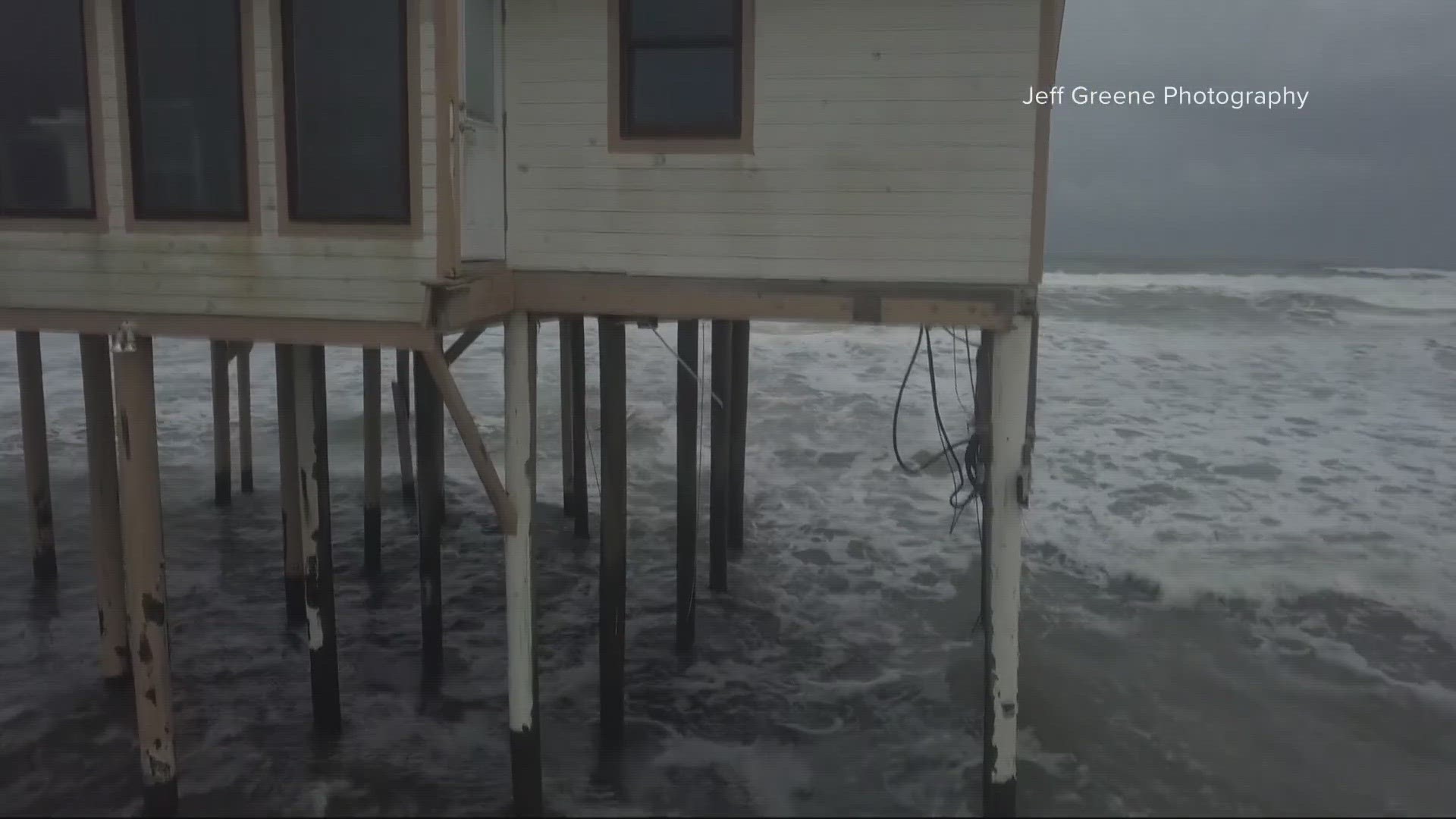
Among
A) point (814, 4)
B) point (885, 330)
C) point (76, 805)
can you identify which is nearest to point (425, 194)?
point (814, 4)

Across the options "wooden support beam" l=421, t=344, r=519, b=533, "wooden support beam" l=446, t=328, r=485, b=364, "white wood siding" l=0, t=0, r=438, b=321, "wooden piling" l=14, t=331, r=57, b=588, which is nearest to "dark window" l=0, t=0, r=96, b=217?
"white wood siding" l=0, t=0, r=438, b=321

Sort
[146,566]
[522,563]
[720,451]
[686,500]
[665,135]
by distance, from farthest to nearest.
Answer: [720,451] → [686,500] → [522,563] → [146,566] → [665,135]

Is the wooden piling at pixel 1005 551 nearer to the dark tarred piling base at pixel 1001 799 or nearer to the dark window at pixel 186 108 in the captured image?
the dark tarred piling base at pixel 1001 799

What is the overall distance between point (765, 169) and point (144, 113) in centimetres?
393

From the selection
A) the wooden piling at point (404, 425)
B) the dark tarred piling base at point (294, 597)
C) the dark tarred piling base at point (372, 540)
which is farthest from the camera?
the wooden piling at point (404, 425)

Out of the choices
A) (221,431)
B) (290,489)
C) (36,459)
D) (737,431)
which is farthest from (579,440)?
(36,459)

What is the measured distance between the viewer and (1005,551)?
7.24m

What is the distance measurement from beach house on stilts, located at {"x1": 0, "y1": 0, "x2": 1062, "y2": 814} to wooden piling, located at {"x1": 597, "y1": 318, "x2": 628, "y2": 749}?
0.78 metres

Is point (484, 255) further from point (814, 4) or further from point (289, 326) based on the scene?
point (814, 4)

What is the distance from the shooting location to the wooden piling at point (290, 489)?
435 inches

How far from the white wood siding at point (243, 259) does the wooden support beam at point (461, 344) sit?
28.1 inches

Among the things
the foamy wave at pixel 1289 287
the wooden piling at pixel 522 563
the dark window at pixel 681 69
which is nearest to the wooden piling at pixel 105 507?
the wooden piling at pixel 522 563

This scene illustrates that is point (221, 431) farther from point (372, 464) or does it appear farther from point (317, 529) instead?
point (317, 529)

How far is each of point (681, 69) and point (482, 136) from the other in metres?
1.33
